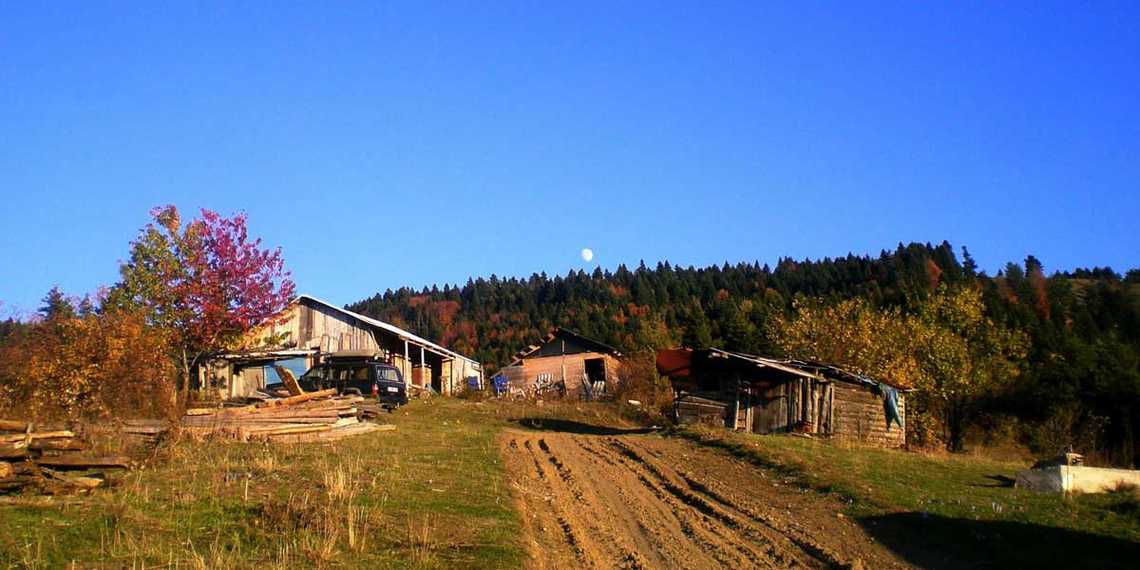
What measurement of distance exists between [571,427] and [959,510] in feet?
63.9

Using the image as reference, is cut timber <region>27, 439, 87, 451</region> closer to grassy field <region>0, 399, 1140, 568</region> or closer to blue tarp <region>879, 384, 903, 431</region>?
grassy field <region>0, 399, 1140, 568</region>

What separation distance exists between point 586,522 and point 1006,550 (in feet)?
18.1

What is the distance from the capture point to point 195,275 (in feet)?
115

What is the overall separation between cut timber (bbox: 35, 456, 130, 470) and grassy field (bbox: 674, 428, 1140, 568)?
35.8ft

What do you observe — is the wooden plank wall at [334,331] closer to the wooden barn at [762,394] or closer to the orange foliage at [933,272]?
the wooden barn at [762,394]

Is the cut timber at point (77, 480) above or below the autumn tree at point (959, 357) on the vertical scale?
below

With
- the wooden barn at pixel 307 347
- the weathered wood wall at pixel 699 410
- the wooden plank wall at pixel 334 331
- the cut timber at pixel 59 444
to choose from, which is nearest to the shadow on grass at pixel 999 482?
the weathered wood wall at pixel 699 410

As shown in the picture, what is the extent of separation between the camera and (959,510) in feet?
49.5

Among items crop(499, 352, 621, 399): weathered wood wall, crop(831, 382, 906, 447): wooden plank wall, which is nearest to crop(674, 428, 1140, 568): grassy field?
crop(831, 382, 906, 447): wooden plank wall

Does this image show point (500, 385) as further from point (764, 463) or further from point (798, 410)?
point (764, 463)

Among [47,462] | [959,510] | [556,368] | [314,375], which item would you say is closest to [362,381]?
[314,375]

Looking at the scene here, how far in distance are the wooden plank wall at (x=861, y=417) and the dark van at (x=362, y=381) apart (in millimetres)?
15520

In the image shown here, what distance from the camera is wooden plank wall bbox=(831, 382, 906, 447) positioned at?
107 feet

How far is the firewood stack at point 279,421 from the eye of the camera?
68.9 feet
